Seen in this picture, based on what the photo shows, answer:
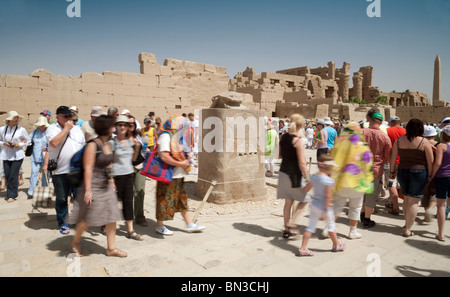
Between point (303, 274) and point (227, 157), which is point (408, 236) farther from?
point (227, 157)

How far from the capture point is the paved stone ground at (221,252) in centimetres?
292

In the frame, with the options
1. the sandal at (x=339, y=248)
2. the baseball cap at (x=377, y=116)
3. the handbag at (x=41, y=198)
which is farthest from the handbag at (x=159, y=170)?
the baseball cap at (x=377, y=116)

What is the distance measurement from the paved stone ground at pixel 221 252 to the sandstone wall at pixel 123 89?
8.40 metres

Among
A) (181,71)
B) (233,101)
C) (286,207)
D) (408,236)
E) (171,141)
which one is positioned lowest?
(408,236)

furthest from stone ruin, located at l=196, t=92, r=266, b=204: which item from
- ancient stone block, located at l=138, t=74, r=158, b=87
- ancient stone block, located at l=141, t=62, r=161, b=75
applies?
Answer: ancient stone block, located at l=141, t=62, r=161, b=75

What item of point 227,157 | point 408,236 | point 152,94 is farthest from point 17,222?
point 152,94

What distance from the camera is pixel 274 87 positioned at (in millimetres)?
27438

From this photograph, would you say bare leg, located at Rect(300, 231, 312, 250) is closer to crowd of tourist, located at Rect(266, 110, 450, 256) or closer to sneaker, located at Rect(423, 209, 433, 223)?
crowd of tourist, located at Rect(266, 110, 450, 256)

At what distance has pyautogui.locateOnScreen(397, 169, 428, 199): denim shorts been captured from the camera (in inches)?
154

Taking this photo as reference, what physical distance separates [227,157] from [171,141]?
2038 mm

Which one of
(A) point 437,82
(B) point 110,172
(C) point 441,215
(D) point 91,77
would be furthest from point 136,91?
(A) point 437,82

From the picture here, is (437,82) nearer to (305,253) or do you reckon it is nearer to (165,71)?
(165,71)

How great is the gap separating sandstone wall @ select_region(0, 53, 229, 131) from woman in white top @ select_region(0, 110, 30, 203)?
6.88 meters

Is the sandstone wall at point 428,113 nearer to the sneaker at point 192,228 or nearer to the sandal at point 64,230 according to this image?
the sneaker at point 192,228
